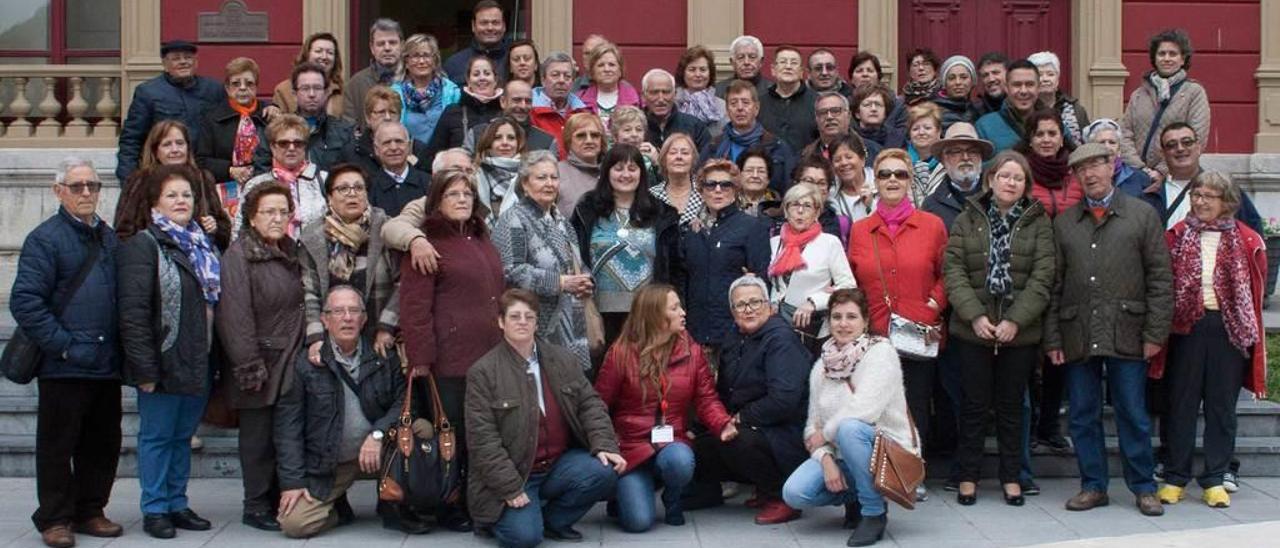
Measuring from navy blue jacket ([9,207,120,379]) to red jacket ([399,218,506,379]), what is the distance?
4.58ft

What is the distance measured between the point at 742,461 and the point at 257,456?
7.89 feet

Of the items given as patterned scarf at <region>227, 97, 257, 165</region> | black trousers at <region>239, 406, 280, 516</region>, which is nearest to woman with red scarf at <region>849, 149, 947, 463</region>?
black trousers at <region>239, 406, 280, 516</region>

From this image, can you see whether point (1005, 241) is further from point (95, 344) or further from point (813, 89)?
point (95, 344)

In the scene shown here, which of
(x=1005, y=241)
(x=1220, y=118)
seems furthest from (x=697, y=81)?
(x=1220, y=118)

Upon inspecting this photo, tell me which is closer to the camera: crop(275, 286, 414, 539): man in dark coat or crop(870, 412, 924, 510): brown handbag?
crop(870, 412, 924, 510): brown handbag

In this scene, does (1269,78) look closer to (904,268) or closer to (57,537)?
(904,268)

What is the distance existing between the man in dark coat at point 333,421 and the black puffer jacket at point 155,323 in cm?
47

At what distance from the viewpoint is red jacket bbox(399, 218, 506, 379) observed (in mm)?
8828

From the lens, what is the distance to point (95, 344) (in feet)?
27.8

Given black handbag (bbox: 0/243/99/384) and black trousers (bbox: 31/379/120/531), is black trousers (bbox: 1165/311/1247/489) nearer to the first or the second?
black trousers (bbox: 31/379/120/531)

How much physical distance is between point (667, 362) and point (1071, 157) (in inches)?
94.9

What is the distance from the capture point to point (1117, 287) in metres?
9.27

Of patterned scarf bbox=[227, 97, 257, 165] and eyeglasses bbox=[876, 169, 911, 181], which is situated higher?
patterned scarf bbox=[227, 97, 257, 165]

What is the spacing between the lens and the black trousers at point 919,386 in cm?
952
